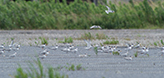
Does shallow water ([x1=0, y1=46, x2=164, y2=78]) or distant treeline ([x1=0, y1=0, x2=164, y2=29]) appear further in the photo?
distant treeline ([x1=0, y1=0, x2=164, y2=29])

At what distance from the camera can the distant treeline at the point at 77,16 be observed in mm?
20578

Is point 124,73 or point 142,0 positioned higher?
point 142,0

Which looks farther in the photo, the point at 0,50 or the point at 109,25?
the point at 109,25

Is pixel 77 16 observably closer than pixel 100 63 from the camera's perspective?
No

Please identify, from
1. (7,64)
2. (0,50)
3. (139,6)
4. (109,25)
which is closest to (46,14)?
(109,25)

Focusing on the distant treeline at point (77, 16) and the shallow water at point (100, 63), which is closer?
the shallow water at point (100, 63)

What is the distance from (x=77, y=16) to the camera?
2122cm

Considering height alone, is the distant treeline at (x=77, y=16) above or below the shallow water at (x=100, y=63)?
above

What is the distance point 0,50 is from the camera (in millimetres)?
11047

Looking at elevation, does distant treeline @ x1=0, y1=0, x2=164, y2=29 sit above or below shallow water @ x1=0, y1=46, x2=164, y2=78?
above

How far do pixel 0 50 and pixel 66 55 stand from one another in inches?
89.4

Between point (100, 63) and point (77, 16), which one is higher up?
point (77, 16)

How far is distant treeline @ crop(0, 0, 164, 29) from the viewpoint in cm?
2058

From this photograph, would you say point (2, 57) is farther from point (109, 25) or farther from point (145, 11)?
point (145, 11)
